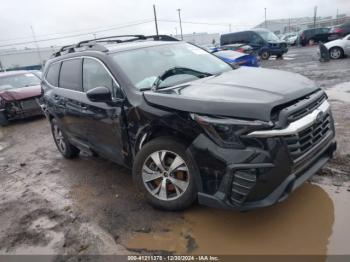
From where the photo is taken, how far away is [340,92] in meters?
8.39

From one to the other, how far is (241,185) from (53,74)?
4.10m

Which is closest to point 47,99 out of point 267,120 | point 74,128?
point 74,128

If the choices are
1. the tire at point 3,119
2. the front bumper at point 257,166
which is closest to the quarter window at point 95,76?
the front bumper at point 257,166

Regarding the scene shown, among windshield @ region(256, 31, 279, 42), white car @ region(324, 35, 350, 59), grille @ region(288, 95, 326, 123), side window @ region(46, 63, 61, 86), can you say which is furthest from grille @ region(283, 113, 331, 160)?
windshield @ region(256, 31, 279, 42)

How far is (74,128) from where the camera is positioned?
4.91m

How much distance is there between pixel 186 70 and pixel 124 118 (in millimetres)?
1007

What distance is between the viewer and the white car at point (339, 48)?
16234 mm

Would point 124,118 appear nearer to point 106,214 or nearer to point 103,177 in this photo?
point 106,214

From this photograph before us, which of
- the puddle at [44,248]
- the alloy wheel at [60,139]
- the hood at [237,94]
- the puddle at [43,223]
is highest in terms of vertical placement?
the hood at [237,94]

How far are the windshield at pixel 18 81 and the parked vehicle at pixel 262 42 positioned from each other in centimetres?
1544

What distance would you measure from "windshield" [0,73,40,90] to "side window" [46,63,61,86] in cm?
565

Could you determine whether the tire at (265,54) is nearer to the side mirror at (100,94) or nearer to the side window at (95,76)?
the side window at (95,76)

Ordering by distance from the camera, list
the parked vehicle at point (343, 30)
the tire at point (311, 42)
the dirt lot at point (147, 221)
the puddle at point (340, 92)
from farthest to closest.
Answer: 1. the tire at point (311, 42)
2. the parked vehicle at point (343, 30)
3. the puddle at point (340, 92)
4. the dirt lot at point (147, 221)

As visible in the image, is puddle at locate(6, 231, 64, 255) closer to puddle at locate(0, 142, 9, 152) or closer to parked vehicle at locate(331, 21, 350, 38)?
puddle at locate(0, 142, 9, 152)
